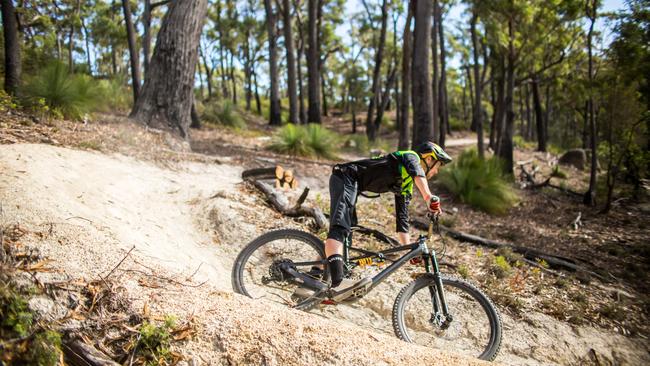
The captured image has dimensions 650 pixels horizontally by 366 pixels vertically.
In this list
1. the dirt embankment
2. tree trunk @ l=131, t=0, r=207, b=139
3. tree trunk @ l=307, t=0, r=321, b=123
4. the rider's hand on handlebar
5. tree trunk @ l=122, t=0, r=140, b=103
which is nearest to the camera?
the dirt embankment

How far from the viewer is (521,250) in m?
7.08

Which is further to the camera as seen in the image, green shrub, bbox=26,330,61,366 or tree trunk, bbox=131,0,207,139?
tree trunk, bbox=131,0,207,139

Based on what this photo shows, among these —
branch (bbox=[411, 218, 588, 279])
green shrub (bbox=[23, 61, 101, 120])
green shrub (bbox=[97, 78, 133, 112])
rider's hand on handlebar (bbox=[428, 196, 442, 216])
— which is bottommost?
branch (bbox=[411, 218, 588, 279])

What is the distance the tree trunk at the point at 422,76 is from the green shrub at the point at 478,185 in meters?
A: 1.17

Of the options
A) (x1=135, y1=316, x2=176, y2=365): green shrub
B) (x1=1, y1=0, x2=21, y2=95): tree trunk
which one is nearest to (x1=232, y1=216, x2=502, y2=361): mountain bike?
(x1=135, y1=316, x2=176, y2=365): green shrub

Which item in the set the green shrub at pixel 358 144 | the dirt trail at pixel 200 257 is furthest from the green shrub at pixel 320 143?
the dirt trail at pixel 200 257

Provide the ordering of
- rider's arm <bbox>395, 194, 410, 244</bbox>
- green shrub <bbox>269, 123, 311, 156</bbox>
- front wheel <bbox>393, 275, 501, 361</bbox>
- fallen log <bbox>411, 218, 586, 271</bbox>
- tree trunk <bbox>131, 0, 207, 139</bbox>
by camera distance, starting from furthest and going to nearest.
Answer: green shrub <bbox>269, 123, 311, 156</bbox>, tree trunk <bbox>131, 0, 207, 139</bbox>, fallen log <bbox>411, 218, 586, 271</bbox>, rider's arm <bbox>395, 194, 410, 244</bbox>, front wheel <bbox>393, 275, 501, 361</bbox>

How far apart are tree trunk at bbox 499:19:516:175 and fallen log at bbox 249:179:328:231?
11.5 meters

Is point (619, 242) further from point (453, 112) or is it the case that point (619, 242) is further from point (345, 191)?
point (453, 112)

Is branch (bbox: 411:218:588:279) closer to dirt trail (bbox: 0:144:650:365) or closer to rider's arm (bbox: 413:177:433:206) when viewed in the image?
dirt trail (bbox: 0:144:650:365)

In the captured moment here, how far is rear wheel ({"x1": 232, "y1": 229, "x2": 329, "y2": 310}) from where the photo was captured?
388 cm

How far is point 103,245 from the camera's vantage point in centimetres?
341

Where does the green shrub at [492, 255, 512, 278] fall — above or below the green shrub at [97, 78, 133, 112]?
below

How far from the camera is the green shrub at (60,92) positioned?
7700 mm
